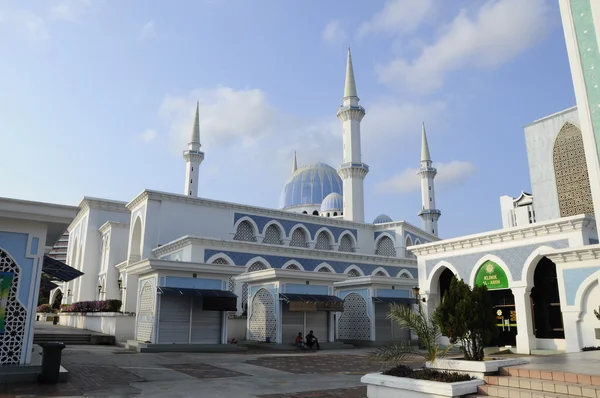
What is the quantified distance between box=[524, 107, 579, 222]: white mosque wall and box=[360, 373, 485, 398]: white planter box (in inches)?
854

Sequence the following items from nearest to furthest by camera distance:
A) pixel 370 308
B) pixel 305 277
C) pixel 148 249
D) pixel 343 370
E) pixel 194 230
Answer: pixel 343 370
pixel 305 277
pixel 370 308
pixel 148 249
pixel 194 230

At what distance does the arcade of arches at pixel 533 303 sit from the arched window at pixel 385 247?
20891mm

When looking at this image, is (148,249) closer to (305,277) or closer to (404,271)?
(305,277)

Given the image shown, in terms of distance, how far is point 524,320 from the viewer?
1659 cm

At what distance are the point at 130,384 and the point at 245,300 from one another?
57.5ft

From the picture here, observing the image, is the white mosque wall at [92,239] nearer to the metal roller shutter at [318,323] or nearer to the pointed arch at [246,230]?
the pointed arch at [246,230]

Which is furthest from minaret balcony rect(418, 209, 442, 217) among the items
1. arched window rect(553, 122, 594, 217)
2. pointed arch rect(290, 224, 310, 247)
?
arched window rect(553, 122, 594, 217)

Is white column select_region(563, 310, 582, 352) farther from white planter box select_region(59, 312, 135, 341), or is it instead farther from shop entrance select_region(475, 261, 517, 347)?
white planter box select_region(59, 312, 135, 341)

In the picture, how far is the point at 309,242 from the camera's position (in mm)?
35875

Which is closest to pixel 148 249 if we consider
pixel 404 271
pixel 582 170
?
pixel 404 271

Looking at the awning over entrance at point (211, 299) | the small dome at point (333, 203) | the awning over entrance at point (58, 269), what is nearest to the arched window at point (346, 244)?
the small dome at point (333, 203)

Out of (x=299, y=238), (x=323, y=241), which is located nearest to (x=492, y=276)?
(x=299, y=238)

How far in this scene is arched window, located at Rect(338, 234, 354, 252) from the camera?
38.3 metres

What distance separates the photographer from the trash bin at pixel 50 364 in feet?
29.5
